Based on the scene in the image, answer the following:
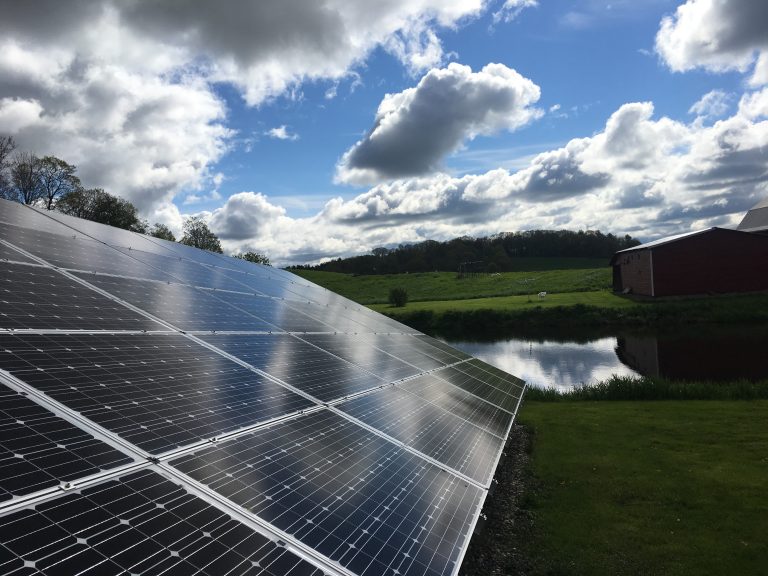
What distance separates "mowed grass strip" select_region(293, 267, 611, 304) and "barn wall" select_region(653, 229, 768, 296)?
22.5 m

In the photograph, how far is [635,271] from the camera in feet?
231

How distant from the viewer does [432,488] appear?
627cm

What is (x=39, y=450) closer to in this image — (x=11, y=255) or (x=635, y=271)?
(x=11, y=255)

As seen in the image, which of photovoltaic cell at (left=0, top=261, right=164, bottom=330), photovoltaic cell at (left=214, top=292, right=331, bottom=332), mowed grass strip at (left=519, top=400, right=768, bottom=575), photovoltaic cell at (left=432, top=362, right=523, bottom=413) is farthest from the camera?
photovoltaic cell at (left=432, top=362, right=523, bottom=413)

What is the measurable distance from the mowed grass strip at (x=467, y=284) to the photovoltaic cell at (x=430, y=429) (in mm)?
77370

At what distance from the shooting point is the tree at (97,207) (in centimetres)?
7088

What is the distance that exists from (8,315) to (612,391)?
2208 cm

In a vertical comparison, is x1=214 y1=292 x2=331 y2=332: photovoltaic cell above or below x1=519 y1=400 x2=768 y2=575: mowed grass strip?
above

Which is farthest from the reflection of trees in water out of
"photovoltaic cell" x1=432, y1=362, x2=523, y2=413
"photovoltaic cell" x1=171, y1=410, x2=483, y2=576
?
"photovoltaic cell" x1=171, y1=410, x2=483, y2=576

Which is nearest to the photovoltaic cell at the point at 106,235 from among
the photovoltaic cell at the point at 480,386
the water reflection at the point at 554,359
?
the photovoltaic cell at the point at 480,386

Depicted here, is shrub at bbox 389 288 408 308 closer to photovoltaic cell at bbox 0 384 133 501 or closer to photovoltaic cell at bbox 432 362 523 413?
photovoltaic cell at bbox 432 362 523 413

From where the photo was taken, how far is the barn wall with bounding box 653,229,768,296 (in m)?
62.4

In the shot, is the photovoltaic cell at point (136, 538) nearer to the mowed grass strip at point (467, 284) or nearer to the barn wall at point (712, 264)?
the barn wall at point (712, 264)

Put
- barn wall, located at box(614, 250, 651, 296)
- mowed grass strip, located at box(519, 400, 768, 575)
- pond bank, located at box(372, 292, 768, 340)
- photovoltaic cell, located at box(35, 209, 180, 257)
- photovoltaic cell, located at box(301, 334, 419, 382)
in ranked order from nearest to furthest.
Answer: mowed grass strip, located at box(519, 400, 768, 575) → photovoltaic cell, located at box(301, 334, 419, 382) → photovoltaic cell, located at box(35, 209, 180, 257) → pond bank, located at box(372, 292, 768, 340) → barn wall, located at box(614, 250, 651, 296)
